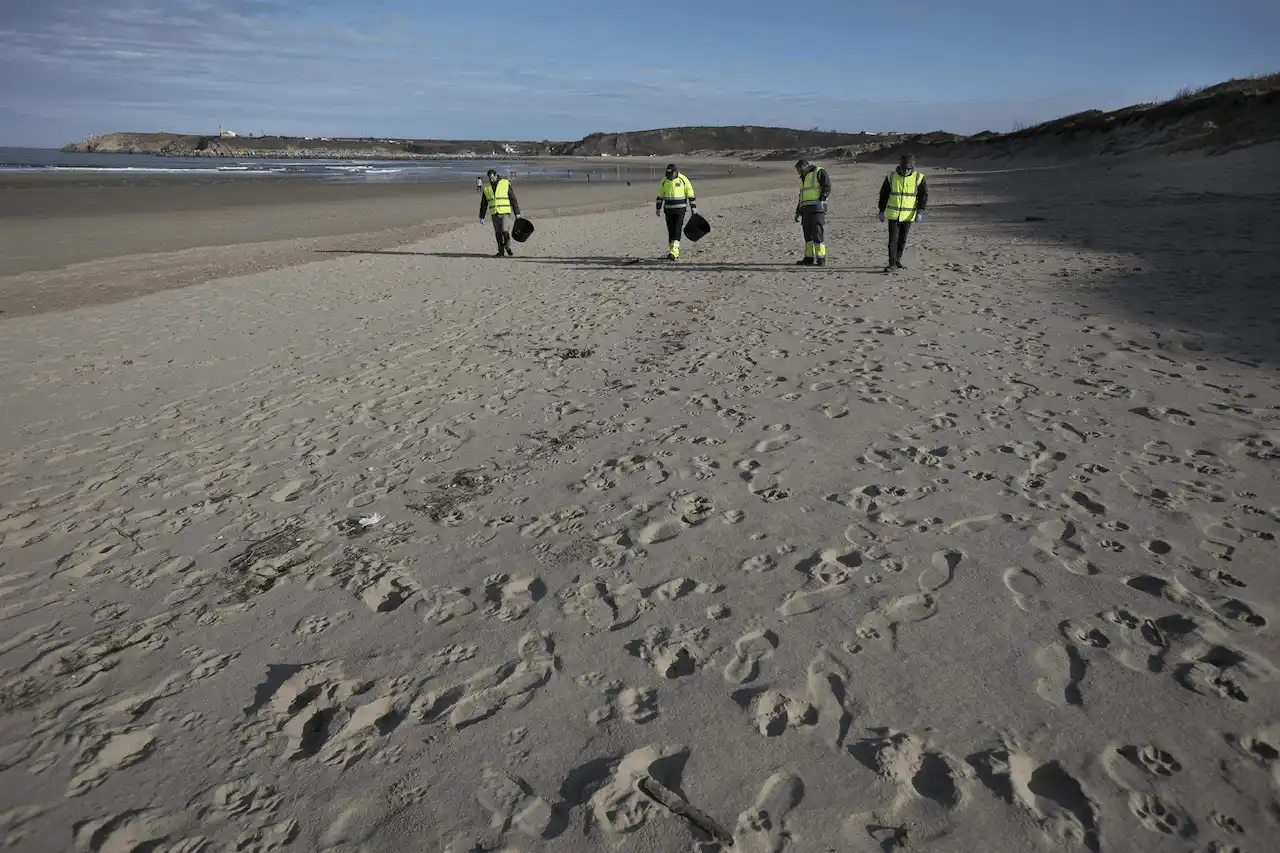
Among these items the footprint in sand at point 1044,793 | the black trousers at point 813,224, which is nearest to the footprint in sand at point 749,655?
the footprint in sand at point 1044,793

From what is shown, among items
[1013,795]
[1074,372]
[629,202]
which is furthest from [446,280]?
[629,202]

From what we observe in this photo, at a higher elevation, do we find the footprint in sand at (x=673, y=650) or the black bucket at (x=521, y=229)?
the black bucket at (x=521, y=229)

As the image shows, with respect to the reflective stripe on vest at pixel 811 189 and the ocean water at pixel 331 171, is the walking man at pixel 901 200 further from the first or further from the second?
the ocean water at pixel 331 171

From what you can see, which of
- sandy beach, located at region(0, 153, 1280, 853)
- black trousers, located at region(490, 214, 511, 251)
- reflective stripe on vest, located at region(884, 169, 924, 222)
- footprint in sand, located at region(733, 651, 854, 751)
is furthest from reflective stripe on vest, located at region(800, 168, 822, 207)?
footprint in sand, located at region(733, 651, 854, 751)

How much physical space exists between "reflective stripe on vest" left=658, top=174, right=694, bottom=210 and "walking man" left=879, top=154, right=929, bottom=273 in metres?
3.29

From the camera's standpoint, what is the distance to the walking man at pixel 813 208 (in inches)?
435

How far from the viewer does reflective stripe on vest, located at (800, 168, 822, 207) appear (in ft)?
36.2

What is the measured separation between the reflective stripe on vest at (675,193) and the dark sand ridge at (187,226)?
363cm

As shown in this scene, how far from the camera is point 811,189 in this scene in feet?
36.3

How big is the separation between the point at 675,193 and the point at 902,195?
146 inches

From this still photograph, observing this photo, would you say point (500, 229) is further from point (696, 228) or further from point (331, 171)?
point (331, 171)

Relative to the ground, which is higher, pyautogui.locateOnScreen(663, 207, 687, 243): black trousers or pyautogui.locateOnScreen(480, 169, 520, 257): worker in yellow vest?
pyautogui.locateOnScreen(480, 169, 520, 257): worker in yellow vest

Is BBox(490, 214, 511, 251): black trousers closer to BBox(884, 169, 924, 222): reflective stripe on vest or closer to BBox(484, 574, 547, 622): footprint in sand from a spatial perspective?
BBox(884, 169, 924, 222): reflective stripe on vest

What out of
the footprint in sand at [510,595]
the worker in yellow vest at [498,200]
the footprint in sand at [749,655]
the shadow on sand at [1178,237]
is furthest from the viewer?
the worker in yellow vest at [498,200]
